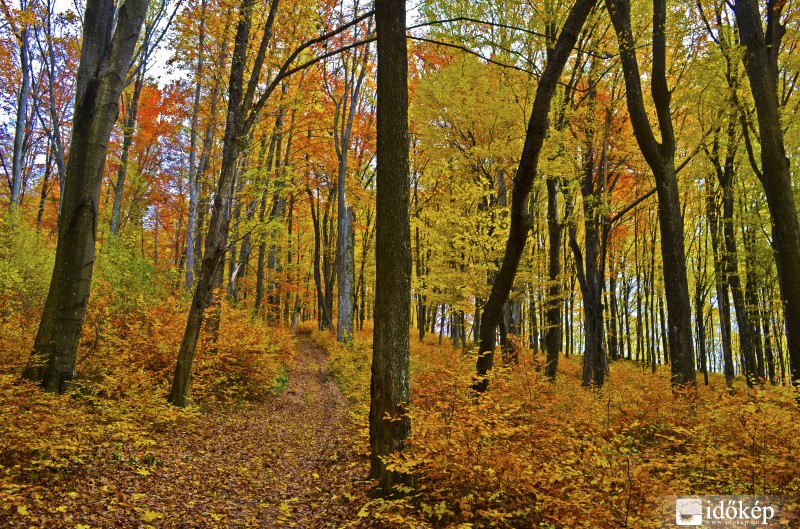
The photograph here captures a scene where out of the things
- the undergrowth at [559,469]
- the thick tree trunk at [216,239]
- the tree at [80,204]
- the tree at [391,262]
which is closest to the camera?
the undergrowth at [559,469]

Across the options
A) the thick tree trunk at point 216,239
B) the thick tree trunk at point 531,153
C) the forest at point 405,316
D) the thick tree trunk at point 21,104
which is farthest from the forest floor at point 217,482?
the thick tree trunk at point 21,104

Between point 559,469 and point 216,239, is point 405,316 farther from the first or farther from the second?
point 216,239

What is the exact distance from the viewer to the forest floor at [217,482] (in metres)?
3.95

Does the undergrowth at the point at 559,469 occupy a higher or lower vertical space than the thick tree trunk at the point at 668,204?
lower

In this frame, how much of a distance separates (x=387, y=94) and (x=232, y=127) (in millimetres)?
4916

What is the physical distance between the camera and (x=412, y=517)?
371 centimetres

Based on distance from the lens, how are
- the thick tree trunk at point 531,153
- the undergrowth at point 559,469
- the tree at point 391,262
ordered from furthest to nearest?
the thick tree trunk at point 531,153 → the tree at point 391,262 → the undergrowth at point 559,469

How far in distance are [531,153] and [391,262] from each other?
2.75m

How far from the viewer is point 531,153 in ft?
19.2

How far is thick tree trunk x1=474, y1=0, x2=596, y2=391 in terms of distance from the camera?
5.55 m

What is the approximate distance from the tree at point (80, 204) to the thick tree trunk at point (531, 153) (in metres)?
5.89

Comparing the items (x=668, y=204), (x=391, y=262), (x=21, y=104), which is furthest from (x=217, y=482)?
(x=21, y=104)

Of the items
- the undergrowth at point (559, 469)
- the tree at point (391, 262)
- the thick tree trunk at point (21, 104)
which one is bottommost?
the undergrowth at point (559, 469)

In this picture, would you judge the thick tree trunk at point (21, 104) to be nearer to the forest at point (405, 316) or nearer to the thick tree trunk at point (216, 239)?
the forest at point (405, 316)
